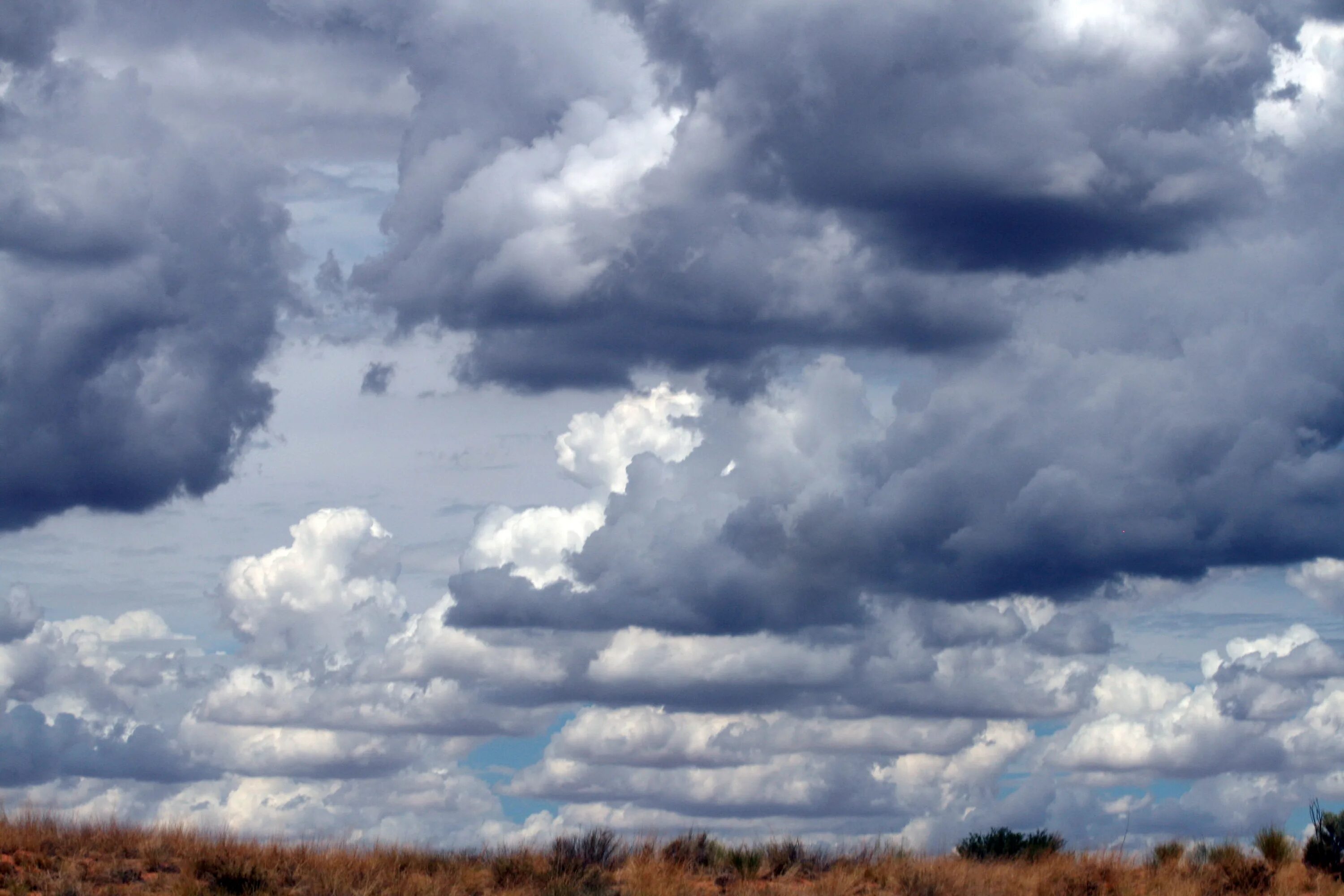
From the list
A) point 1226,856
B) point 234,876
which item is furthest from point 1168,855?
point 234,876

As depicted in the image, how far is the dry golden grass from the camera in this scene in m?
31.0

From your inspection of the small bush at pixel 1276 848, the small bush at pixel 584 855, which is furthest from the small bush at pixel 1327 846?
the small bush at pixel 584 855

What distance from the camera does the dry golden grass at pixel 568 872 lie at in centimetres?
3100

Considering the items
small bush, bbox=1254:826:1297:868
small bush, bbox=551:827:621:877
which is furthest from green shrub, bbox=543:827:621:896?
small bush, bbox=1254:826:1297:868

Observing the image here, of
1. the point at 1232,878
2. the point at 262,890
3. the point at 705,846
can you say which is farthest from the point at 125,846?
the point at 1232,878

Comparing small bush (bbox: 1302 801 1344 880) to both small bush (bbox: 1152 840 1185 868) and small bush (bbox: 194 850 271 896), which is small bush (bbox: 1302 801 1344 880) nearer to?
small bush (bbox: 1152 840 1185 868)

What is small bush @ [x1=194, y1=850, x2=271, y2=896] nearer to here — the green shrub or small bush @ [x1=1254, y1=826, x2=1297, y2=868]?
the green shrub

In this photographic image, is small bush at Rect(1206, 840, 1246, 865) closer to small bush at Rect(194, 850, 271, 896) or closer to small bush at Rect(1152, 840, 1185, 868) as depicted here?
small bush at Rect(1152, 840, 1185, 868)

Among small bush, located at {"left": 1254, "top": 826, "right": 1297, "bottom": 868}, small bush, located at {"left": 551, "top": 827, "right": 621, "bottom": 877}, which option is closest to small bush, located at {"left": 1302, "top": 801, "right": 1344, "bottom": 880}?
small bush, located at {"left": 1254, "top": 826, "right": 1297, "bottom": 868}

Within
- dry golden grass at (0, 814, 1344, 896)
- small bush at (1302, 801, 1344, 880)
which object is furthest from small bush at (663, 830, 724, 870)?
small bush at (1302, 801, 1344, 880)

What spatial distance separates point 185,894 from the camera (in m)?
29.9

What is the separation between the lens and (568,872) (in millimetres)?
34031

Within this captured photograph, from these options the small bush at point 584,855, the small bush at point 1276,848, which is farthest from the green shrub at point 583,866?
the small bush at point 1276,848

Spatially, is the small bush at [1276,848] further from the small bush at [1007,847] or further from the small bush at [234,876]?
the small bush at [234,876]
